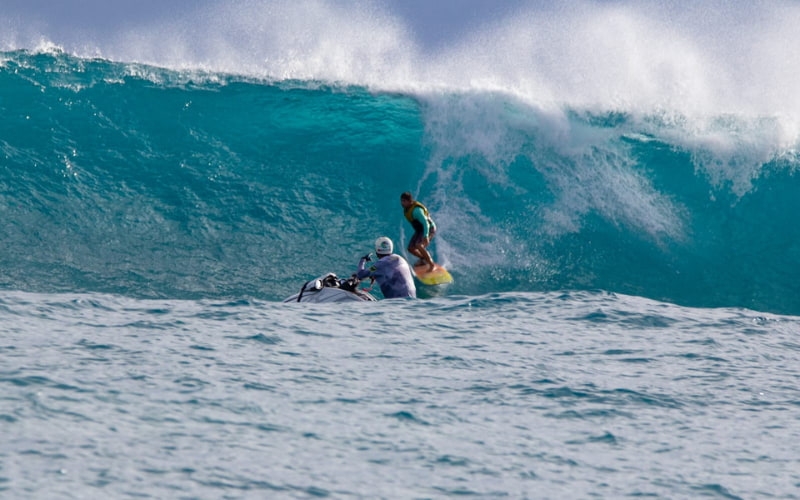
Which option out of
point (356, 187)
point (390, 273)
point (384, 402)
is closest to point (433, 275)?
point (390, 273)

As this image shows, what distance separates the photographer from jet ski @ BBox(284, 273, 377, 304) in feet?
40.8

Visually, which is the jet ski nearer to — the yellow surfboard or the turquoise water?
the turquoise water

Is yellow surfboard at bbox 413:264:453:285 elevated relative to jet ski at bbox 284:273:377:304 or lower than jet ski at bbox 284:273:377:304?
elevated

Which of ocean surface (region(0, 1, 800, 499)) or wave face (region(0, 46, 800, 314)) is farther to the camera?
wave face (region(0, 46, 800, 314))

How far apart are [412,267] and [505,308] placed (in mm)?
2015

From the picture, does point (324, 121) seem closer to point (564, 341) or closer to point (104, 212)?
point (104, 212)

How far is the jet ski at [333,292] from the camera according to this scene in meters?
12.4

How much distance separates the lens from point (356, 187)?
55.1 feet

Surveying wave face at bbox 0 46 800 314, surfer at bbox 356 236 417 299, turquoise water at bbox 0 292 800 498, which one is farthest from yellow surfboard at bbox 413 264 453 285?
turquoise water at bbox 0 292 800 498

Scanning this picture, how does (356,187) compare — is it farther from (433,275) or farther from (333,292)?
(333,292)

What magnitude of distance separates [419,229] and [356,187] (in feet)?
8.34

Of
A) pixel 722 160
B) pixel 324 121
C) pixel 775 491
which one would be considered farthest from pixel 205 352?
pixel 722 160

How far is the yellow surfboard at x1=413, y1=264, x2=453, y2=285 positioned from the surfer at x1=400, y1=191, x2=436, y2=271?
7 cm

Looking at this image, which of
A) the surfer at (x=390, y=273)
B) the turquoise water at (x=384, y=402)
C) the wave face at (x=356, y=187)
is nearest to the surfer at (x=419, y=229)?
the wave face at (x=356, y=187)
